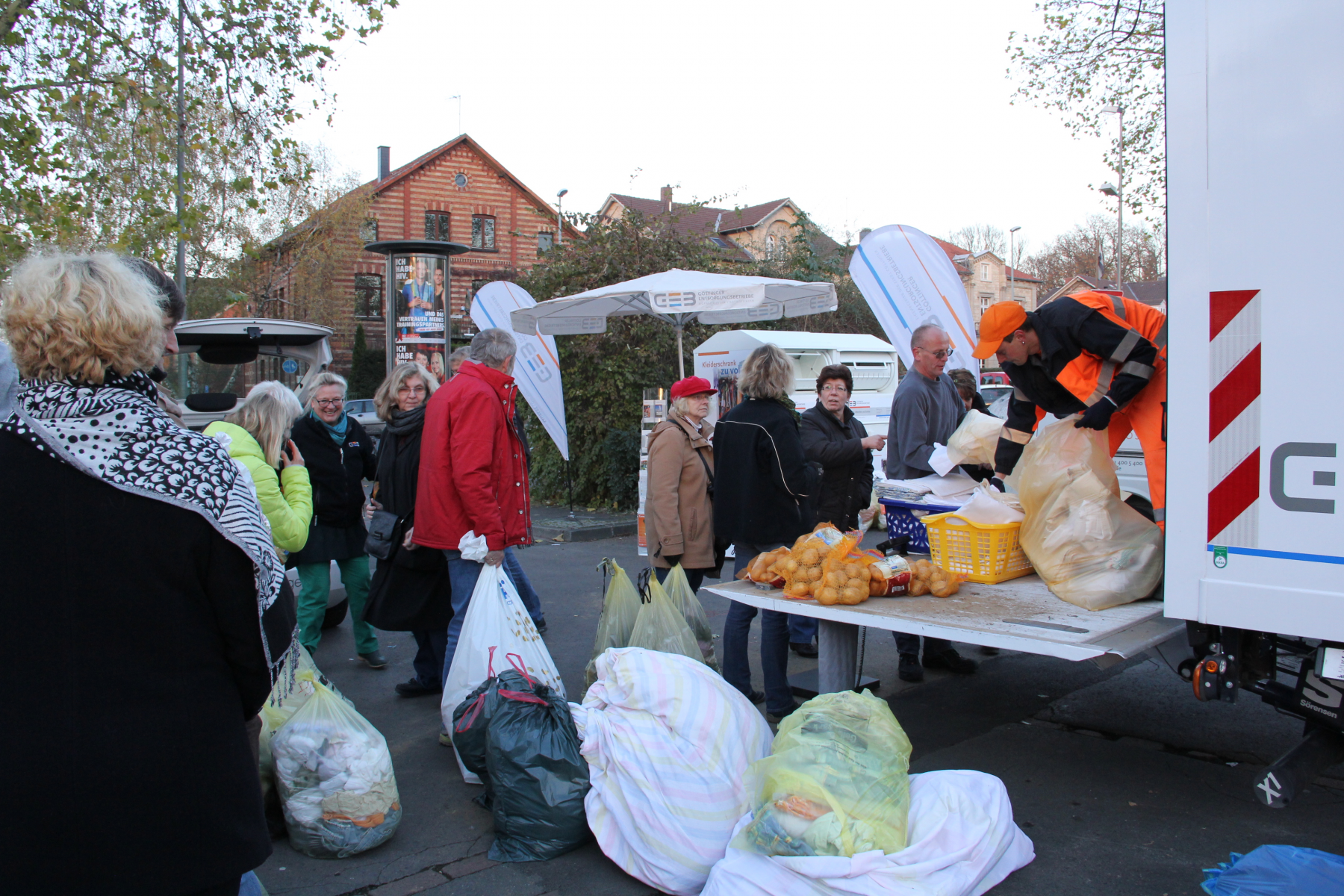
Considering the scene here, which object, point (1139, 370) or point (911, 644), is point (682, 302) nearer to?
point (911, 644)

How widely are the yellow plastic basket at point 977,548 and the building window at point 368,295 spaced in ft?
116

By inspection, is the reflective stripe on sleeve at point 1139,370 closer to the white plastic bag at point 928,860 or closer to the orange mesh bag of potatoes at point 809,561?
the orange mesh bag of potatoes at point 809,561

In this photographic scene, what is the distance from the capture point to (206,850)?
1575mm

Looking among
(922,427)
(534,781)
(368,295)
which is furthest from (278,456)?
(368,295)

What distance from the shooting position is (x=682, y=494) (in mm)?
4945

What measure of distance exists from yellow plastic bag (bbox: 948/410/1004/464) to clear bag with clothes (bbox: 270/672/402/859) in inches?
115

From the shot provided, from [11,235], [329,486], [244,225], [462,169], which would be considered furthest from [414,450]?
[462,169]

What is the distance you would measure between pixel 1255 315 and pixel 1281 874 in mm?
1633

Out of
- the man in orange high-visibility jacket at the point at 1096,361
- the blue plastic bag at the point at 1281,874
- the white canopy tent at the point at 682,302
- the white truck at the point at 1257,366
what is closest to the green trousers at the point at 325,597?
the white canopy tent at the point at 682,302

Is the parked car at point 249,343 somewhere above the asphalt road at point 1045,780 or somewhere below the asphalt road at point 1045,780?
above

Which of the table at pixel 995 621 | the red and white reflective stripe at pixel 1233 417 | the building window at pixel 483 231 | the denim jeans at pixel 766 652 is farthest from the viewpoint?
the building window at pixel 483 231

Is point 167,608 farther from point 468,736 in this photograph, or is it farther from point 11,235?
point 11,235

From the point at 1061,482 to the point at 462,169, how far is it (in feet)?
125

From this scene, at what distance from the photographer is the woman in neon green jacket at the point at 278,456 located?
4.09 metres
